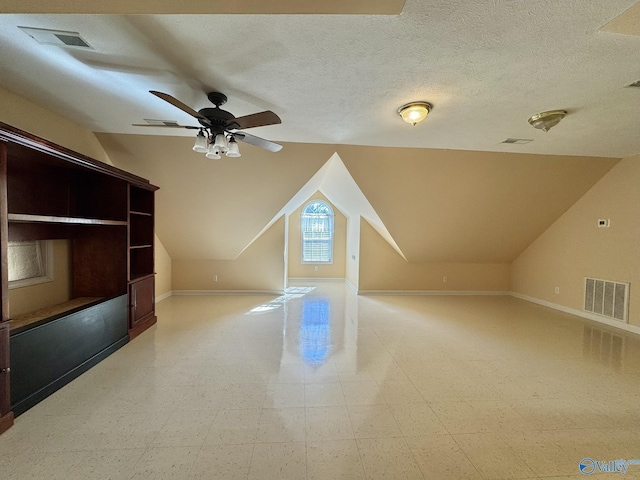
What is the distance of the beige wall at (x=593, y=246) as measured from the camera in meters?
3.68

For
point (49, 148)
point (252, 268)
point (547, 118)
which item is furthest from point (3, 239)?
point (547, 118)

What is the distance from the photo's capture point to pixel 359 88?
2.00 meters

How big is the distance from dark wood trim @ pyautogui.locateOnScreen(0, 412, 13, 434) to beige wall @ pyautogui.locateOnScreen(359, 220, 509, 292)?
515 centimetres

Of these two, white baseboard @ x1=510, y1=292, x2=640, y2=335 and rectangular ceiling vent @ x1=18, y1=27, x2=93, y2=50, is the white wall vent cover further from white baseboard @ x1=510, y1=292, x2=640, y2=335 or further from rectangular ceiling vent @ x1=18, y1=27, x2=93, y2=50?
rectangular ceiling vent @ x1=18, y1=27, x2=93, y2=50

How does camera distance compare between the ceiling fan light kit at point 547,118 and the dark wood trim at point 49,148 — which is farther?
the ceiling fan light kit at point 547,118

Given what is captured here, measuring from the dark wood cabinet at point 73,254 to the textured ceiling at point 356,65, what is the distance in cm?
61

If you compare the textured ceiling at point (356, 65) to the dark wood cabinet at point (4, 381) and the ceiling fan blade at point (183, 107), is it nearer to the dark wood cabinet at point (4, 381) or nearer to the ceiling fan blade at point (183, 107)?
the ceiling fan blade at point (183, 107)

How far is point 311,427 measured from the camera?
1.80m

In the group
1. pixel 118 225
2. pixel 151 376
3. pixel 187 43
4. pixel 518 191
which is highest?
pixel 187 43

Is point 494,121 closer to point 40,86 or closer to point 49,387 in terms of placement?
point 40,86

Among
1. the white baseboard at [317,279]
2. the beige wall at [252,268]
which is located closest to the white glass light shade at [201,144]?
the beige wall at [252,268]

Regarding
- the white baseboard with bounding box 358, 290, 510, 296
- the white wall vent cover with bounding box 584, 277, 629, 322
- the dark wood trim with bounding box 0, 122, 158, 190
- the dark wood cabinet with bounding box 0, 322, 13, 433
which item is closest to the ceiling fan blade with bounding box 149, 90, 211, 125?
the dark wood trim with bounding box 0, 122, 158, 190

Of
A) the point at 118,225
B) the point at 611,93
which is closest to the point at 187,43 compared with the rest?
the point at 118,225

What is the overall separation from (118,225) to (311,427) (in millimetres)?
3003
